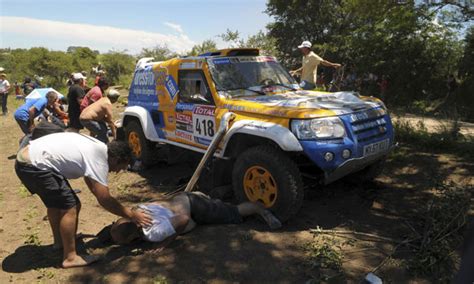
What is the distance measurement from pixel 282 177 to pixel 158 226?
1.40 metres

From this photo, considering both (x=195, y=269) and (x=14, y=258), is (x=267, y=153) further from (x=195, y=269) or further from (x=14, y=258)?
(x=14, y=258)

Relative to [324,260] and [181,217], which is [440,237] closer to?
[324,260]

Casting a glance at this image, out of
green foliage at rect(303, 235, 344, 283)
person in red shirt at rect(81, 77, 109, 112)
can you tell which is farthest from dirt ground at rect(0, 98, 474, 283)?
person in red shirt at rect(81, 77, 109, 112)

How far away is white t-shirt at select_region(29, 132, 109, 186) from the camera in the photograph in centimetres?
330

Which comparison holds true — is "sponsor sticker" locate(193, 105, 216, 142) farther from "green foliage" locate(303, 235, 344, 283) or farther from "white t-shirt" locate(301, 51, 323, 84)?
"white t-shirt" locate(301, 51, 323, 84)

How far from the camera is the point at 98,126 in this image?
686 cm

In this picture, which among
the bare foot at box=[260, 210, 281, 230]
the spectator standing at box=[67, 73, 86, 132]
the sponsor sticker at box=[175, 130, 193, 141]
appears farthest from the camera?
the spectator standing at box=[67, 73, 86, 132]

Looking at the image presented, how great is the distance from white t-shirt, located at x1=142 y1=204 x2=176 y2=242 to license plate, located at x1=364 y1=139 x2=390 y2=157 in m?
2.26

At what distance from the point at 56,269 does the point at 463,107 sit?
554 inches

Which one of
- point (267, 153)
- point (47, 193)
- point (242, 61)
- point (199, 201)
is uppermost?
point (242, 61)

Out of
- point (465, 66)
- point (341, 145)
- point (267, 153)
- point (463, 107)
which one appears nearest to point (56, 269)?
point (267, 153)

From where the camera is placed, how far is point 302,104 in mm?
4406

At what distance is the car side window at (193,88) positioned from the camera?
516cm

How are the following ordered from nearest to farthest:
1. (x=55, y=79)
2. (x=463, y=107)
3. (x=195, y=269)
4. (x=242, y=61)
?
(x=195, y=269), (x=242, y=61), (x=463, y=107), (x=55, y=79)
